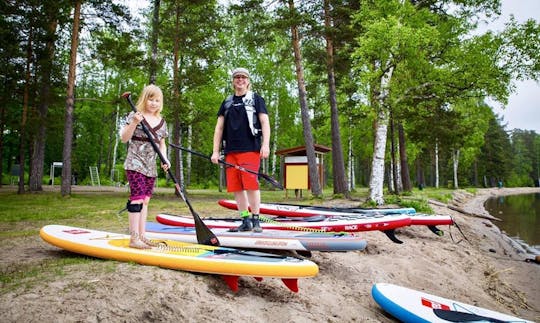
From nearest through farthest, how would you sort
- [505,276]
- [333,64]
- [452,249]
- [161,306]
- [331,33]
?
[161,306] < [505,276] < [452,249] < [331,33] < [333,64]

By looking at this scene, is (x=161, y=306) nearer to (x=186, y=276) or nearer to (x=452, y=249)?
(x=186, y=276)

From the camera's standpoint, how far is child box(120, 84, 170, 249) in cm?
369

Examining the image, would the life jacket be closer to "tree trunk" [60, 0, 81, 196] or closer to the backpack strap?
the backpack strap

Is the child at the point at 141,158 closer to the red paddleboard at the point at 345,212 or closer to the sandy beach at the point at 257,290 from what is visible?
the sandy beach at the point at 257,290

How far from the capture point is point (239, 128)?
471cm

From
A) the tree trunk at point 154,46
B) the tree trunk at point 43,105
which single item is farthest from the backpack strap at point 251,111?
the tree trunk at point 43,105

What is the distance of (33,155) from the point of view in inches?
668

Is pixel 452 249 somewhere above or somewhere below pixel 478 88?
below

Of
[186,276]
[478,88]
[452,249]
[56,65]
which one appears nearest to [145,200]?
[186,276]

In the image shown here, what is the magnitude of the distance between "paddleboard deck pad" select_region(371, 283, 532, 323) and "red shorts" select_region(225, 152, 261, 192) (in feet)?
6.16

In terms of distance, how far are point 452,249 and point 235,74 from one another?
5.52 m

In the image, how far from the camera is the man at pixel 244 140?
467 cm

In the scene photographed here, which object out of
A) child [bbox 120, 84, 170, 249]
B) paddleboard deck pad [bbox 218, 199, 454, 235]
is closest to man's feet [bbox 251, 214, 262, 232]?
child [bbox 120, 84, 170, 249]

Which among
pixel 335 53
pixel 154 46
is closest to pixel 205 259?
pixel 154 46
